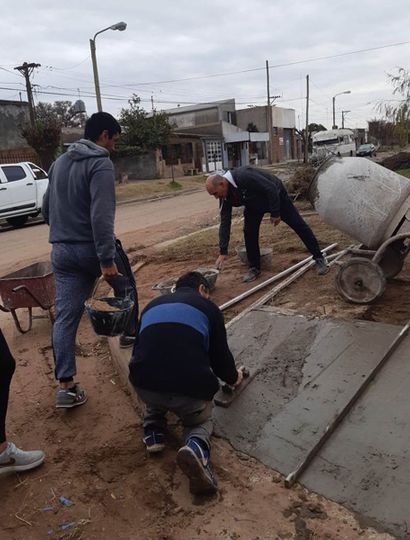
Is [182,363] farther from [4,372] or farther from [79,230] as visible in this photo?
[79,230]

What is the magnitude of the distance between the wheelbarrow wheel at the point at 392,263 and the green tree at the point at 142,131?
30.0m

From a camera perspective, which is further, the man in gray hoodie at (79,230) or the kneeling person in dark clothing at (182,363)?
the man in gray hoodie at (79,230)

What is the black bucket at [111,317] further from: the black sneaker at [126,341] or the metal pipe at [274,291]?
the metal pipe at [274,291]

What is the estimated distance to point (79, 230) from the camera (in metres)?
3.60

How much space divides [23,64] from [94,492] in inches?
1139

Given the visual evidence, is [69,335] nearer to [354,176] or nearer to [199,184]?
[354,176]

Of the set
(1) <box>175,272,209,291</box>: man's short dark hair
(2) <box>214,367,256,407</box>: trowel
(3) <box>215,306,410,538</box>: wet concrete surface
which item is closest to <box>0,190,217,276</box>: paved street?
(3) <box>215,306,410,538</box>: wet concrete surface

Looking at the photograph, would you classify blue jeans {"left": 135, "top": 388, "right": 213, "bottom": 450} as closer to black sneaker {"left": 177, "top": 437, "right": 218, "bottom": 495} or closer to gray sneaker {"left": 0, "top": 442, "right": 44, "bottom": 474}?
black sneaker {"left": 177, "top": 437, "right": 218, "bottom": 495}

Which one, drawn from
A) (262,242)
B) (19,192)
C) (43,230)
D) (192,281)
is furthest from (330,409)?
(19,192)

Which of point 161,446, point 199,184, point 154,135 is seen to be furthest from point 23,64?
point 161,446

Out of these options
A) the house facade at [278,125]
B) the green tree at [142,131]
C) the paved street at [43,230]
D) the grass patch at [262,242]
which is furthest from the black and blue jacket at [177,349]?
the house facade at [278,125]

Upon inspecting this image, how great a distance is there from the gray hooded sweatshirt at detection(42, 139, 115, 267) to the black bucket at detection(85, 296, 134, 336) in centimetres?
34

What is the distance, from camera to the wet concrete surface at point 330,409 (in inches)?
107

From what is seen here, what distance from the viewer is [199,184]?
1220 inches
